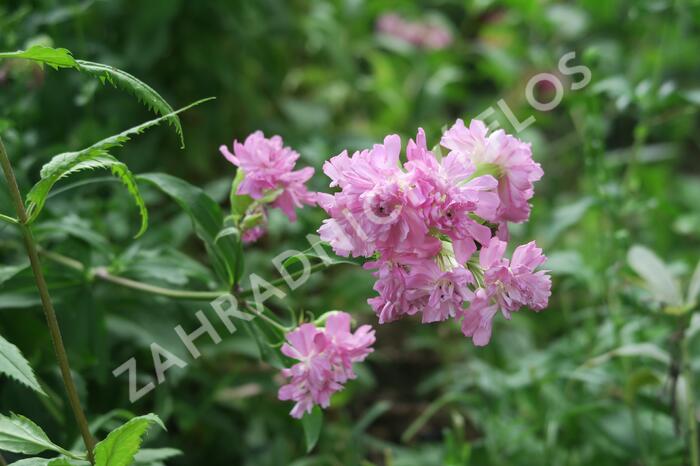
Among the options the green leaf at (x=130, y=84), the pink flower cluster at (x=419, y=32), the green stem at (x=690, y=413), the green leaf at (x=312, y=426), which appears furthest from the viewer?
the pink flower cluster at (x=419, y=32)

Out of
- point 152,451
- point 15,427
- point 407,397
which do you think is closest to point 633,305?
point 407,397

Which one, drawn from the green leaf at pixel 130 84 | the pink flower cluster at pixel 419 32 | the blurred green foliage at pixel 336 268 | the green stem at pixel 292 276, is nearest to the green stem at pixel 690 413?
the blurred green foliage at pixel 336 268

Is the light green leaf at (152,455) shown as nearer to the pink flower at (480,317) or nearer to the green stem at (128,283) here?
the green stem at (128,283)

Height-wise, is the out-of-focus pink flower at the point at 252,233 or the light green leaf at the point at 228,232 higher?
the light green leaf at the point at 228,232

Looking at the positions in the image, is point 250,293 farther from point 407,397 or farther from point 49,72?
point 407,397

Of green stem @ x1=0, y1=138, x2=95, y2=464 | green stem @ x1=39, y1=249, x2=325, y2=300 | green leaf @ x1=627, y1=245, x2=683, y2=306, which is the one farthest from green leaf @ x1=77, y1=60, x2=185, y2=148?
green leaf @ x1=627, y1=245, x2=683, y2=306

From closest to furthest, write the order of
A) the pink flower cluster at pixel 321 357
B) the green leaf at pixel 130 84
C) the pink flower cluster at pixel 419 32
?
the green leaf at pixel 130 84, the pink flower cluster at pixel 321 357, the pink flower cluster at pixel 419 32
